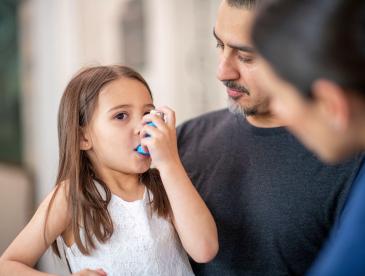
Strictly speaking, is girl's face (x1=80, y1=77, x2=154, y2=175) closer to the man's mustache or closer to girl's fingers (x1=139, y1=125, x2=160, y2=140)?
girl's fingers (x1=139, y1=125, x2=160, y2=140)

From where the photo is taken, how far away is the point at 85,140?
56.6 inches

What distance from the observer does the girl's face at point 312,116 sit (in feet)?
2.52

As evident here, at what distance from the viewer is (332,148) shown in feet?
2.60

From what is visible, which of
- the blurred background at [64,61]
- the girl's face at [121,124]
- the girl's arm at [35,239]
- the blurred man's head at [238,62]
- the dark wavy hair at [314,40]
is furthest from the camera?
the blurred background at [64,61]

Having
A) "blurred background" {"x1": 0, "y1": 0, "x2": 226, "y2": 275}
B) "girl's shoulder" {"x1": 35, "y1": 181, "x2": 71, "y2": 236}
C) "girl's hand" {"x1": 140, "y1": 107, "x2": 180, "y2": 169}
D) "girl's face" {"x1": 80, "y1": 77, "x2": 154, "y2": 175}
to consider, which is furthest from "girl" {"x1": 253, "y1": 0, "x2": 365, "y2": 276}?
"blurred background" {"x1": 0, "y1": 0, "x2": 226, "y2": 275}

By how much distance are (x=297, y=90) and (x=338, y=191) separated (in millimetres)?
689

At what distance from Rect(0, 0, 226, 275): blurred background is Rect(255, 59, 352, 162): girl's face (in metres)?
2.37

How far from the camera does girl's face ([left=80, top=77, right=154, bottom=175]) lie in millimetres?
1357

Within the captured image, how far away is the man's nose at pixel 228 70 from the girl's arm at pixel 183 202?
0.99ft

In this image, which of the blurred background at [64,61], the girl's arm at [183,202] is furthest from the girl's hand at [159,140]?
the blurred background at [64,61]

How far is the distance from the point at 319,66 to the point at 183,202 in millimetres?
635

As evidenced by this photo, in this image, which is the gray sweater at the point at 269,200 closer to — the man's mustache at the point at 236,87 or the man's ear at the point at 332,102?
the man's mustache at the point at 236,87

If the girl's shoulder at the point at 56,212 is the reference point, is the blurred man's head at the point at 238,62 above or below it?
above

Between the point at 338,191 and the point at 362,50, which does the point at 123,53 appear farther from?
the point at 362,50
